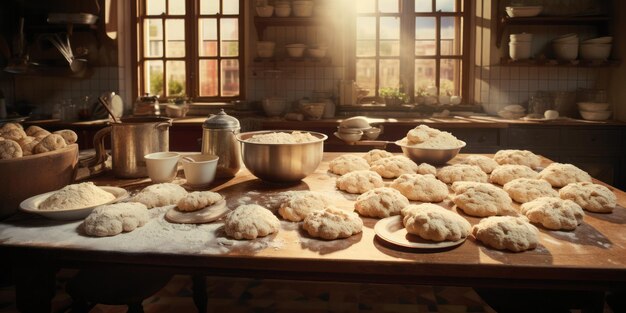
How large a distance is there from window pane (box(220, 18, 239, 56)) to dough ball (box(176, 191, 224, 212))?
13.5 ft

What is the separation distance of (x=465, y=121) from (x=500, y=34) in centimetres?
111

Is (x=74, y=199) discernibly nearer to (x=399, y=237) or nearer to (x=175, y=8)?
(x=399, y=237)

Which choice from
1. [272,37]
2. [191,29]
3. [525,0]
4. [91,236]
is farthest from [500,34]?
[91,236]

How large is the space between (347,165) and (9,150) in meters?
1.20

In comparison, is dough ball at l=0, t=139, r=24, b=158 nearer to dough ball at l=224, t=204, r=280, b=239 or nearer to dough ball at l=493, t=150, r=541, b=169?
dough ball at l=224, t=204, r=280, b=239

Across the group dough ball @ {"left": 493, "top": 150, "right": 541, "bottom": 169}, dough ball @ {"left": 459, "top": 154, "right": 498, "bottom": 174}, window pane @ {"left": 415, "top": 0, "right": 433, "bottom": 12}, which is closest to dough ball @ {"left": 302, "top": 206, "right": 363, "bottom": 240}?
dough ball @ {"left": 459, "top": 154, "right": 498, "bottom": 174}

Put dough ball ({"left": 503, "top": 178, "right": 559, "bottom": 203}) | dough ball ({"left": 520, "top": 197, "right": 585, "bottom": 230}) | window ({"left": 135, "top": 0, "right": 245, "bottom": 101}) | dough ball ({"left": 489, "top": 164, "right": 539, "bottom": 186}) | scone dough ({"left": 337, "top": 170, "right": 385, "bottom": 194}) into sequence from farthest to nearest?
window ({"left": 135, "top": 0, "right": 245, "bottom": 101}) → dough ball ({"left": 489, "top": 164, "right": 539, "bottom": 186}) → scone dough ({"left": 337, "top": 170, "right": 385, "bottom": 194}) → dough ball ({"left": 503, "top": 178, "right": 559, "bottom": 203}) → dough ball ({"left": 520, "top": 197, "right": 585, "bottom": 230})

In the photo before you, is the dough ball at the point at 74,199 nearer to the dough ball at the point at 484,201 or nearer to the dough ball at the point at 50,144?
the dough ball at the point at 50,144

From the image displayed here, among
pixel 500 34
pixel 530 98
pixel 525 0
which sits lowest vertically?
pixel 530 98

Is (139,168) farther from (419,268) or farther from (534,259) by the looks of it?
(534,259)

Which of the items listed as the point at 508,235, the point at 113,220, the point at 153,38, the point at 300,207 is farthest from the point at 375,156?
the point at 153,38

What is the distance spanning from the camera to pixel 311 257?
1.15 m

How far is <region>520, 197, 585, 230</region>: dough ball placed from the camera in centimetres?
132

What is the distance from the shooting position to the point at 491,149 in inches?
174
